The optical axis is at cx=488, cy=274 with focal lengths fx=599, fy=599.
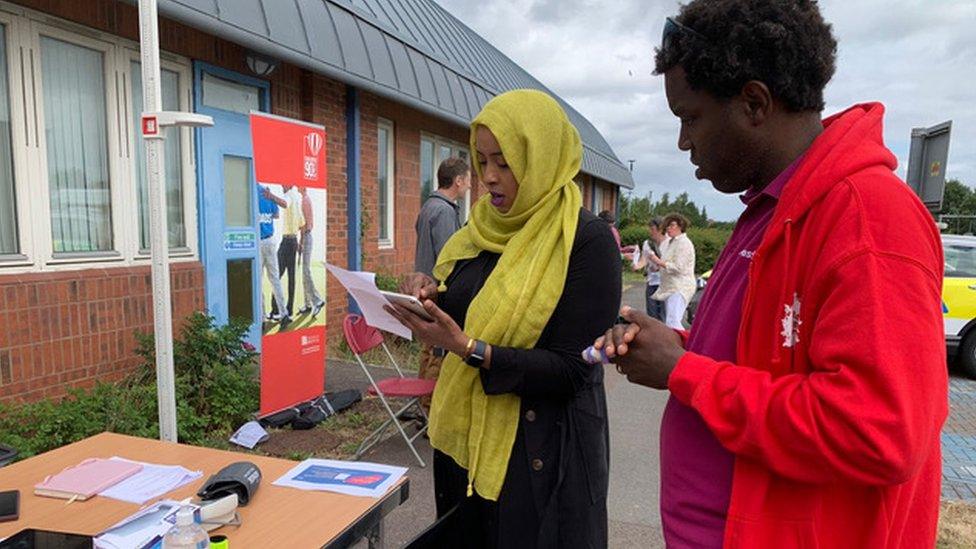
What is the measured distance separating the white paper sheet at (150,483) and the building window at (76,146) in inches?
110

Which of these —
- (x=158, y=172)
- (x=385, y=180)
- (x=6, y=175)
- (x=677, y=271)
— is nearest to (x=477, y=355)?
(x=158, y=172)

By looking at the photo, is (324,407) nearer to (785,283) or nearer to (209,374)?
(209,374)

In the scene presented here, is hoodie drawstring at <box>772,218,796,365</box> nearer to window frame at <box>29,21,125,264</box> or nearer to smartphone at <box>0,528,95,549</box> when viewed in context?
smartphone at <box>0,528,95,549</box>

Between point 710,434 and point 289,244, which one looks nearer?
point 710,434

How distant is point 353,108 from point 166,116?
4481mm

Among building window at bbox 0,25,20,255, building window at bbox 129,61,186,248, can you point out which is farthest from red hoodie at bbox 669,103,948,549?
building window at bbox 129,61,186,248

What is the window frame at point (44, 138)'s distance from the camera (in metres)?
3.69

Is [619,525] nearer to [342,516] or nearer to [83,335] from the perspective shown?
[342,516]

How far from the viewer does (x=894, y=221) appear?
842 millimetres

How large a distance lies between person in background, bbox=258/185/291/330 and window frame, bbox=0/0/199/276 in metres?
1.11

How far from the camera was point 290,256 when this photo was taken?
4.45 metres

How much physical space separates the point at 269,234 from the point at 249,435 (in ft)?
4.56

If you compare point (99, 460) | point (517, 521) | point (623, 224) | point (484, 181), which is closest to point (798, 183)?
point (484, 181)

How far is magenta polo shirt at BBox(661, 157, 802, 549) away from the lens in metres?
1.07
